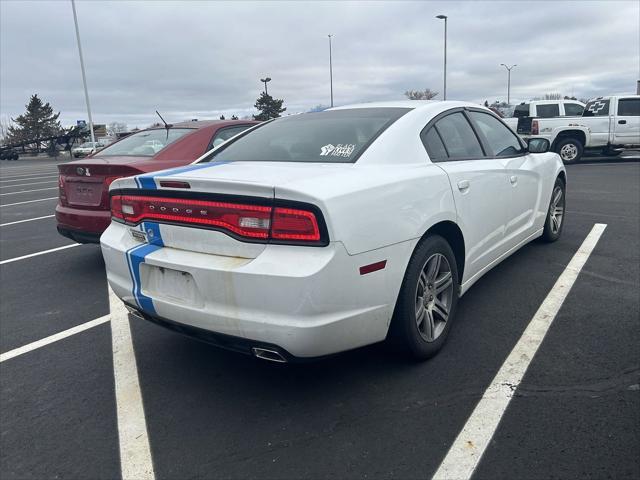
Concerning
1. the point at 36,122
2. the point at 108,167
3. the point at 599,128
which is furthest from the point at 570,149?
the point at 36,122

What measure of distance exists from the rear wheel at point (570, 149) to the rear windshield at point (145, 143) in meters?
12.7

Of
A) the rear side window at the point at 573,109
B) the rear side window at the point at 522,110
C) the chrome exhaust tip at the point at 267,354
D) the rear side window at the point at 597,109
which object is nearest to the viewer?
the chrome exhaust tip at the point at 267,354

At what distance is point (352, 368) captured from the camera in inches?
118

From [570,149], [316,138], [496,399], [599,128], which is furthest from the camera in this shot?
[570,149]

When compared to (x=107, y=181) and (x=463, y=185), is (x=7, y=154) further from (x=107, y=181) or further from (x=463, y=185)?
(x=463, y=185)

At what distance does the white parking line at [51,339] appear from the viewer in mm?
3393

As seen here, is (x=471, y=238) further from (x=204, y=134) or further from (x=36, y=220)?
(x=36, y=220)

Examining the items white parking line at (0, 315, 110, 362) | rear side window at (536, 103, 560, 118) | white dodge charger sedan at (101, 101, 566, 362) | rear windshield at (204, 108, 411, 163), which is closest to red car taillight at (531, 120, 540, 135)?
rear side window at (536, 103, 560, 118)

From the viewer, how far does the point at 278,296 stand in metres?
2.23

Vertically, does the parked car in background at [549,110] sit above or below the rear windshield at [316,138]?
above

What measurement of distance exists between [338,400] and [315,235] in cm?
96

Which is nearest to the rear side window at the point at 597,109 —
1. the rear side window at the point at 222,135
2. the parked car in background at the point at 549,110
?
the parked car in background at the point at 549,110

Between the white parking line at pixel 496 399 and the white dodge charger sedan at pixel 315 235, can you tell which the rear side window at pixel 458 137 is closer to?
the white dodge charger sedan at pixel 315 235

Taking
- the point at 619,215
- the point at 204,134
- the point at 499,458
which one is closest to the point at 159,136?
the point at 204,134
